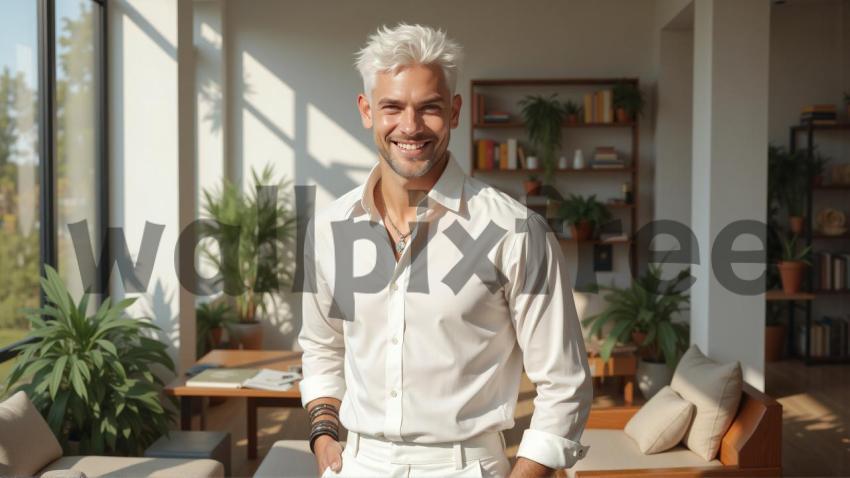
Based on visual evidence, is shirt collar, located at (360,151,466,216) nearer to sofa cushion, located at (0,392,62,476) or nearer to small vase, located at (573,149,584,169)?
sofa cushion, located at (0,392,62,476)

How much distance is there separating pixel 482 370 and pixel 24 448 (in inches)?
92.7

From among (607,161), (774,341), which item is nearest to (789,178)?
(774,341)

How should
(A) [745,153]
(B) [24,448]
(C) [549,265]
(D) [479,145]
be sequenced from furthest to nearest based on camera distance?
(D) [479,145]
(A) [745,153]
(B) [24,448]
(C) [549,265]

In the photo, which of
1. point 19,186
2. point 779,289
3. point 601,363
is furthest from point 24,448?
point 779,289

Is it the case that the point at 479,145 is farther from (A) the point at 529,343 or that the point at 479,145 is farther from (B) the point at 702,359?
(A) the point at 529,343

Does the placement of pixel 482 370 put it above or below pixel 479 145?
below

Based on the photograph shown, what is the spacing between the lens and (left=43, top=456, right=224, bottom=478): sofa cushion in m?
3.32

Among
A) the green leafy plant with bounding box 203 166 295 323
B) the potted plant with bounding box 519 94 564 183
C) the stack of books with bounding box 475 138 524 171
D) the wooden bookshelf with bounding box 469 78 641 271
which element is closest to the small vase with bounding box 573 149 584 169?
the wooden bookshelf with bounding box 469 78 641 271

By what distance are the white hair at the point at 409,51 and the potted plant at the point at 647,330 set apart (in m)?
4.44

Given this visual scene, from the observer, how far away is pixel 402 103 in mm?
1612

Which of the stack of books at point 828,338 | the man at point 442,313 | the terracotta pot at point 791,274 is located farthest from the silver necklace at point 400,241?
the stack of books at point 828,338

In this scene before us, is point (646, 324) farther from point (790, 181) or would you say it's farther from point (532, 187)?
point (790, 181)

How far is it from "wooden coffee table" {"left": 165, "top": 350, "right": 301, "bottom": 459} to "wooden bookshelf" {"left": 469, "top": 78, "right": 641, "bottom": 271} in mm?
3271

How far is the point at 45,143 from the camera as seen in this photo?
4.38 meters
